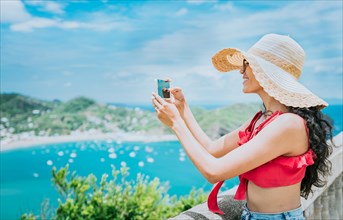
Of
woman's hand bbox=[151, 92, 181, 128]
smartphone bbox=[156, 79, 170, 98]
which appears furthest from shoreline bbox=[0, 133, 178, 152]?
woman's hand bbox=[151, 92, 181, 128]

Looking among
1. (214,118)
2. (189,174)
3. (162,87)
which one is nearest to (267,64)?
(162,87)

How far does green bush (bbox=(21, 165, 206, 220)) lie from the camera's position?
15.2 ft

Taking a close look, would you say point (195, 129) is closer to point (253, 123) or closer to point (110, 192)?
point (253, 123)

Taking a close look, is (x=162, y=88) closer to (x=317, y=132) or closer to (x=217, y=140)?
(x=217, y=140)

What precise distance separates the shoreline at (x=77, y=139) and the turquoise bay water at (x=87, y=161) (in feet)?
0.52

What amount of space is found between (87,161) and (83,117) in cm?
222

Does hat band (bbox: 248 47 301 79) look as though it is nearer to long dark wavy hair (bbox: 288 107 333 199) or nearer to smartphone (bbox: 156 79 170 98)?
long dark wavy hair (bbox: 288 107 333 199)

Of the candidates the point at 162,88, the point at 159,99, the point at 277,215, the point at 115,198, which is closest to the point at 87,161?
the point at 115,198

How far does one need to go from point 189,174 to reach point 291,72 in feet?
27.8

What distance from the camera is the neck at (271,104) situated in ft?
5.26

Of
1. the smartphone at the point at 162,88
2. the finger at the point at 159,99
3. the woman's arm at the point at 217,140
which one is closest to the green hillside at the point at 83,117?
the woman's arm at the point at 217,140

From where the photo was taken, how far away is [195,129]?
2.00m

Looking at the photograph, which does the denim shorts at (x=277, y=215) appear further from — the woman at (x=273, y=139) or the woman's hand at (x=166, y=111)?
the woman's hand at (x=166, y=111)

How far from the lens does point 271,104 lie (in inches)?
64.1
